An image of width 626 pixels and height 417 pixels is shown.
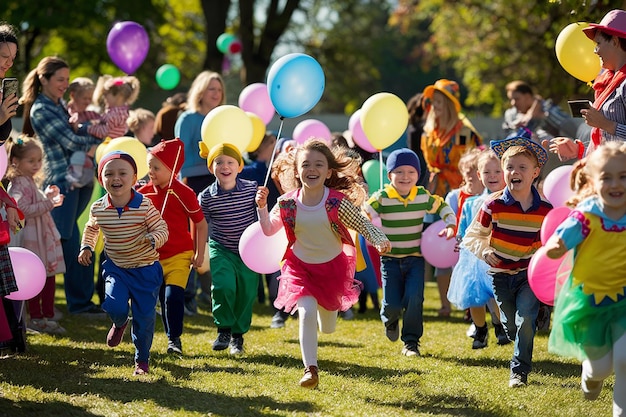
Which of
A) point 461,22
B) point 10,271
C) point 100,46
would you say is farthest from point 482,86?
point 10,271

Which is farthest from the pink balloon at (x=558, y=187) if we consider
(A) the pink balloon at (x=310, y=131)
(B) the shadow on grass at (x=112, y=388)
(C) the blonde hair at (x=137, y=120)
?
(C) the blonde hair at (x=137, y=120)

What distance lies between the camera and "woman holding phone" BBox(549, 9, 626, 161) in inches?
254

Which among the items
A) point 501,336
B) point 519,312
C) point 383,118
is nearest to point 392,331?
point 501,336

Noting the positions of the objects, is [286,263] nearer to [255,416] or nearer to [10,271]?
[255,416]

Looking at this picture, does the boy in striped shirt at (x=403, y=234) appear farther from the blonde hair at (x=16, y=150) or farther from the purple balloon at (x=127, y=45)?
the purple balloon at (x=127, y=45)

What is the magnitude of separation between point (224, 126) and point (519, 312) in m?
3.28

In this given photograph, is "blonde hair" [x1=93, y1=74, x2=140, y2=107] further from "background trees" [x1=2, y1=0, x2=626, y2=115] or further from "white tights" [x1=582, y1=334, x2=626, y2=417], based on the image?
"background trees" [x1=2, y1=0, x2=626, y2=115]

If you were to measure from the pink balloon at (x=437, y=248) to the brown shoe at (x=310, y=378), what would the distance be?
253 centimetres

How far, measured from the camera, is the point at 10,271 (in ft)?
22.6

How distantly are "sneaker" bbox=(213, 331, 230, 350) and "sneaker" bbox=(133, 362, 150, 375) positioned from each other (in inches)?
49.2

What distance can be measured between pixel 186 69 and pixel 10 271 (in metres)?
33.4

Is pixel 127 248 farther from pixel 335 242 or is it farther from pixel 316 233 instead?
pixel 335 242

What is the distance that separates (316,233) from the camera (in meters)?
7.17

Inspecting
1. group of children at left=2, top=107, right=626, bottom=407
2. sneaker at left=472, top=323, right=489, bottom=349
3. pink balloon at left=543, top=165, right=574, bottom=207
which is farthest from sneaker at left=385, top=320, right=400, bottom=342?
pink balloon at left=543, top=165, right=574, bottom=207
